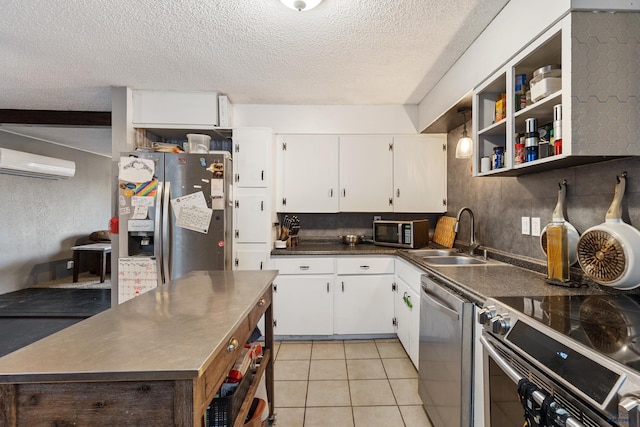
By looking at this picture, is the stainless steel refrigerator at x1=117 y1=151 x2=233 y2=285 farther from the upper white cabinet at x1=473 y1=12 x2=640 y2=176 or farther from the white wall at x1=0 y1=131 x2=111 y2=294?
the white wall at x1=0 y1=131 x2=111 y2=294

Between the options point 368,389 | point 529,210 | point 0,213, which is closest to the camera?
point 529,210

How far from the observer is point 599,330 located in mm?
914

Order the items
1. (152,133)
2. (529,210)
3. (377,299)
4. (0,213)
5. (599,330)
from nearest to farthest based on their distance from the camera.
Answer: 1. (599,330)
2. (529,210)
3. (377,299)
4. (152,133)
5. (0,213)

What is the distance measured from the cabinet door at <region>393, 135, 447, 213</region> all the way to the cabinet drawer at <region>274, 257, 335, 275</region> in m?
0.97

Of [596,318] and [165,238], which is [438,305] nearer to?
[596,318]

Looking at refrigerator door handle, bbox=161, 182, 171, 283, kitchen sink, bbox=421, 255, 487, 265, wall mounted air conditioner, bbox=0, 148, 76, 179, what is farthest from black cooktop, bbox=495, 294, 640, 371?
wall mounted air conditioner, bbox=0, 148, 76, 179

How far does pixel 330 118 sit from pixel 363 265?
1.56m

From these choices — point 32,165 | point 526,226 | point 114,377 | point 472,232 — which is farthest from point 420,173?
point 32,165

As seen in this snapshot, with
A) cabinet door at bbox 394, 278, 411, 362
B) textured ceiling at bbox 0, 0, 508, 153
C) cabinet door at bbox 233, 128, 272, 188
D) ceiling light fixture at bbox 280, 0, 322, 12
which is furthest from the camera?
cabinet door at bbox 233, 128, 272, 188

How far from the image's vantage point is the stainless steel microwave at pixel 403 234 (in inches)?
114

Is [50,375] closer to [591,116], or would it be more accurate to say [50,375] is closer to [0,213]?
[591,116]

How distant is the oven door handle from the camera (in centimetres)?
76

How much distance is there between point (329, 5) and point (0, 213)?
5521 millimetres

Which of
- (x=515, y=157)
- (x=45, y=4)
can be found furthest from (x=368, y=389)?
(x=45, y=4)
